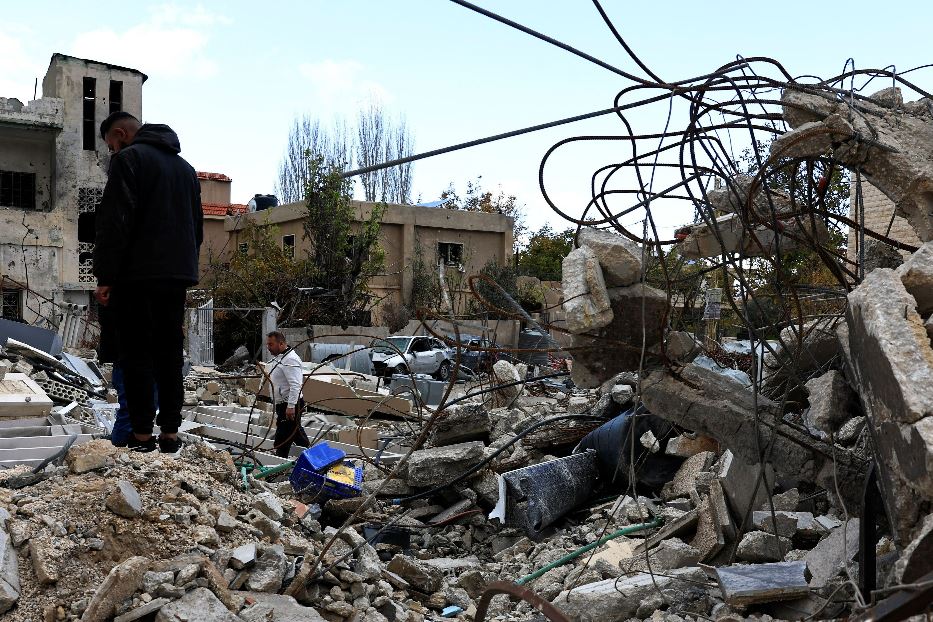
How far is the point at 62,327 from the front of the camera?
711 inches

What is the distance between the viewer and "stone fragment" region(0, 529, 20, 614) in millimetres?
3184

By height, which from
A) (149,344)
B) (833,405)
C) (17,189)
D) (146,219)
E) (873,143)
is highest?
(17,189)

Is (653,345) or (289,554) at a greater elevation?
(653,345)

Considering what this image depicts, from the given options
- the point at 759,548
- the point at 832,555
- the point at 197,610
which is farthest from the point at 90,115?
the point at 832,555

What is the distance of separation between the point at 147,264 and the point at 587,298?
2258mm

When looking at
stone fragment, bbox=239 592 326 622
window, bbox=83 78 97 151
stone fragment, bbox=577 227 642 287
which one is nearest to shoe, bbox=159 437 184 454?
stone fragment, bbox=239 592 326 622

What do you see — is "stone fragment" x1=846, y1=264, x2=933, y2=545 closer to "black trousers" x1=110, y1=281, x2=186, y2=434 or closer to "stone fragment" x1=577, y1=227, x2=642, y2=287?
"stone fragment" x1=577, y1=227, x2=642, y2=287

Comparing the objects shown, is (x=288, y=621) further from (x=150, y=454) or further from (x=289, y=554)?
(x=150, y=454)

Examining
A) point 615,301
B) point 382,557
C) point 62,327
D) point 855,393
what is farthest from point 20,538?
point 62,327

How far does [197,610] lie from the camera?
3193 millimetres

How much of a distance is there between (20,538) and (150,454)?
895mm

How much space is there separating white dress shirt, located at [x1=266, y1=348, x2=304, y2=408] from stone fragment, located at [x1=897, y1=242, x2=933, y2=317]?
19.3 feet

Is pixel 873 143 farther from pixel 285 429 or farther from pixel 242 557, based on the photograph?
pixel 285 429

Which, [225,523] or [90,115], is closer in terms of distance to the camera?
[225,523]
